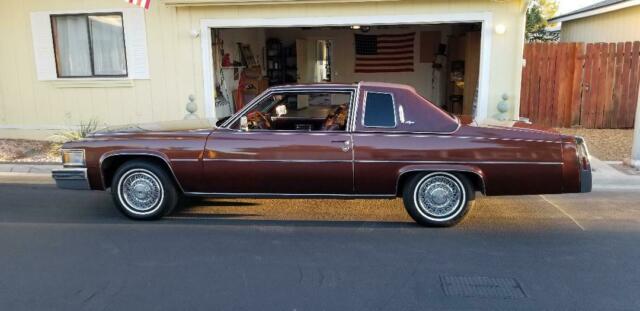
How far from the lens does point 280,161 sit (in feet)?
17.8

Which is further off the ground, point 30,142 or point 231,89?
point 231,89

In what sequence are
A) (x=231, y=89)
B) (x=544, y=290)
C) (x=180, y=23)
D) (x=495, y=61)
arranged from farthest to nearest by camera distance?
(x=231, y=89)
(x=180, y=23)
(x=495, y=61)
(x=544, y=290)

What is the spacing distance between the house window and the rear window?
661 cm

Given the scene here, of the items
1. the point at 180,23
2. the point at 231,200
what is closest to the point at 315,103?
the point at 180,23

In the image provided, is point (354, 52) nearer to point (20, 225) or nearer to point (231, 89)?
point (231, 89)

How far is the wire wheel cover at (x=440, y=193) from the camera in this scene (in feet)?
17.6

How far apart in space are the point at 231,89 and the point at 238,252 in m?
8.42

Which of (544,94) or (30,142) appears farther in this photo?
(544,94)

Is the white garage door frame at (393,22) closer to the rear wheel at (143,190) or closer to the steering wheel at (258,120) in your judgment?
the steering wheel at (258,120)

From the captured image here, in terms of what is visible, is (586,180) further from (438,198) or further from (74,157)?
(74,157)

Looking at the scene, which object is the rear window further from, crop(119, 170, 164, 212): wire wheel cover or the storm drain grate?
crop(119, 170, 164, 212): wire wheel cover

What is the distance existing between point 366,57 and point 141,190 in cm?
1151

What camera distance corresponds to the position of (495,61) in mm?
9164

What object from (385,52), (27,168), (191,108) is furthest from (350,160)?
(385,52)
